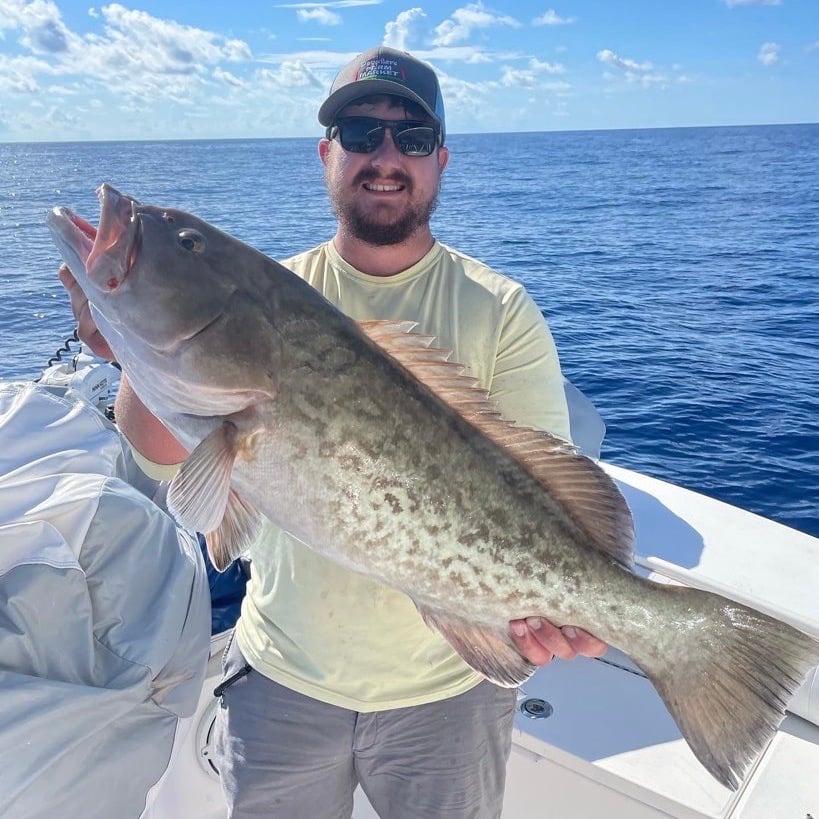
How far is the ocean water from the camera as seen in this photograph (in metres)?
10.9

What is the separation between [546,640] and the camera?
Result: 238 centimetres

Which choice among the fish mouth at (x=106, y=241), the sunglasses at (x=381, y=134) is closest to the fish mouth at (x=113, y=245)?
Answer: the fish mouth at (x=106, y=241)

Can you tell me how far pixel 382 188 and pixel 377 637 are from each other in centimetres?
166

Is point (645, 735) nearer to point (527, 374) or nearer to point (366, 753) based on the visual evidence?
point (366, 753)

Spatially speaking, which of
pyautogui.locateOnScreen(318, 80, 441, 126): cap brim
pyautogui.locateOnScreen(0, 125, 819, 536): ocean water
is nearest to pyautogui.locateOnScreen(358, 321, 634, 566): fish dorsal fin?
pyautogui.locateOnScreen(318, 80, 441, 126): cap brim

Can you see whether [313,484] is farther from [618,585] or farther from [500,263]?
[500,263]

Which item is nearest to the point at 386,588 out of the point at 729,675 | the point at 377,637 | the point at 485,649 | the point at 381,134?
the point at 377,637

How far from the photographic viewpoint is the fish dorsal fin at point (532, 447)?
94.7 inches

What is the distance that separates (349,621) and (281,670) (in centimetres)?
31

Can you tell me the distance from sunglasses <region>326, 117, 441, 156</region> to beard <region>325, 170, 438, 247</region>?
120mm

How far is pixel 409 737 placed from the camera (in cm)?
272

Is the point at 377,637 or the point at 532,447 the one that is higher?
the point at 532,447

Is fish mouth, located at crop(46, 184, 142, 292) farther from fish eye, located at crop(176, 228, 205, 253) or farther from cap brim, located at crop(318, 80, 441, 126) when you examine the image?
cap brim, located at crop(318, 80, 441, 126)

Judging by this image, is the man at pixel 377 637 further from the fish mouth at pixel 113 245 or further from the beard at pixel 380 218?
the fish mouth at pixel 113 245
